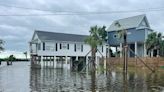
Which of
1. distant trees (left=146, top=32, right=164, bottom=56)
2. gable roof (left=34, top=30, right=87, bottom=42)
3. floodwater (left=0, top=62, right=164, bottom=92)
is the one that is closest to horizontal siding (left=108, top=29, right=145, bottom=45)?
distant trees (left=146, top=32, right=164, bottom=56)

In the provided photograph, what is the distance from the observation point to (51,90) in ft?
72.9

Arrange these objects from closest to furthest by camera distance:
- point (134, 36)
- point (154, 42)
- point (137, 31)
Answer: point (154, 42)
point (137, 31)
point (134, 36)

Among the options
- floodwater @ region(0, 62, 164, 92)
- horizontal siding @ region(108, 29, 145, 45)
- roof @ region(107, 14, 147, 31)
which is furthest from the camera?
roof @ region(107, 14, 147, 31)

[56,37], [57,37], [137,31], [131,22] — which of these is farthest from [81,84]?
[57,37]

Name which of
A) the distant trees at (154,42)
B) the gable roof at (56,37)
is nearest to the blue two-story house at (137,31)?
the distant trees at (154,42)

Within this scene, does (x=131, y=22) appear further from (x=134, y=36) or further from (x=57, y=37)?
(x=57, y=37)

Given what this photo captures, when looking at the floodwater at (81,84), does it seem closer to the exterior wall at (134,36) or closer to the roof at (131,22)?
the exterior wall at (134,36)

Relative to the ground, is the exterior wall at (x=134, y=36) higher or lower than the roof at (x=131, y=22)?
lower

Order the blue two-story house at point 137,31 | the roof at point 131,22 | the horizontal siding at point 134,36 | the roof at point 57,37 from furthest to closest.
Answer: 1. the roof at point 57,37
2. the roof at point 131,22
3. the blue two-story house at point 137,31
4. the horizontal siding at point 134,36

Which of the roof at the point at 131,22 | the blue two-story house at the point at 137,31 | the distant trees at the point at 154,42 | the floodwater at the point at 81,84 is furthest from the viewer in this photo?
the roof at the point at 131,22

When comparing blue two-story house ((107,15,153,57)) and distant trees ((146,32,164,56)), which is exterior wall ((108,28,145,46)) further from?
distant trees ((146,32,164,56))

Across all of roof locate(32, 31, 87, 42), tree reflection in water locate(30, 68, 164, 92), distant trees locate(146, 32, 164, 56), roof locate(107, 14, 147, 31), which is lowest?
tree reflection in water locate(30, 68, 164, 92)

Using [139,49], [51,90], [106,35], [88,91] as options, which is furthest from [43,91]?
[106,35]

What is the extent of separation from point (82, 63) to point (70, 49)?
27.8 ft
